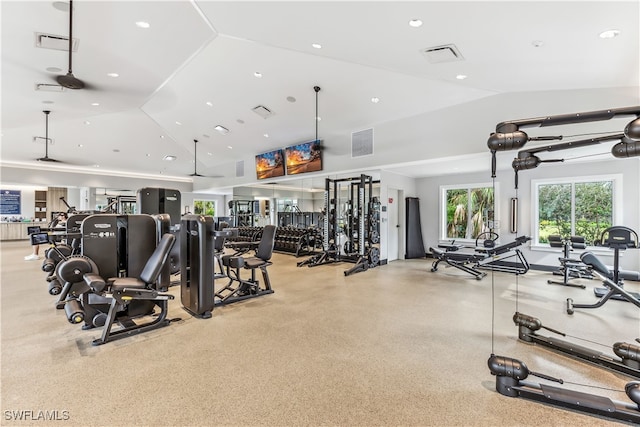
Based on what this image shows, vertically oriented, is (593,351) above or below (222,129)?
below

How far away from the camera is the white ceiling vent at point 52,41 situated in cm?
381

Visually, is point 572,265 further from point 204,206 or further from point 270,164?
point 204,206

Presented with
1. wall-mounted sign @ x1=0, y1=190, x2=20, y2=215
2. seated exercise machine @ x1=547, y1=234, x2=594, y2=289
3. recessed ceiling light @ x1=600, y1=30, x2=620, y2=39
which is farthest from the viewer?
wall-mounted sign @ x1=0, y1=190, x2=20, y2=215

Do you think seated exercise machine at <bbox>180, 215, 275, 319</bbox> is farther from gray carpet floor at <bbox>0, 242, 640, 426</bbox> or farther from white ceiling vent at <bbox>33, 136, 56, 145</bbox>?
white ceiling vent at <bbox>33, 136, 56, 145</bbox>

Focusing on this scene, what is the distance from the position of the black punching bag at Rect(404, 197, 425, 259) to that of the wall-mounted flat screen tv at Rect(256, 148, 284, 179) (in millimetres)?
4308

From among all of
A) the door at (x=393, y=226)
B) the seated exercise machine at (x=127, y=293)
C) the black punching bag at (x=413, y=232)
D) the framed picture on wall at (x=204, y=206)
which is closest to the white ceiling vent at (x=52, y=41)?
the seated exercise machine at (x=127, y=293)

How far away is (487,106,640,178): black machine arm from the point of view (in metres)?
2.14

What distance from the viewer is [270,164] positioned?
33.6 feet

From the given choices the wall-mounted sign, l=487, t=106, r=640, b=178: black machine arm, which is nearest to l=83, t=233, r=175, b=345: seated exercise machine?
l=487, t=106, r=640, b=178: black machine arm

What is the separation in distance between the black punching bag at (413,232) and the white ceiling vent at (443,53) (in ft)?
17.7

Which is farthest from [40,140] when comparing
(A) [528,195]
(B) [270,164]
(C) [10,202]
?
(A) [528,195]

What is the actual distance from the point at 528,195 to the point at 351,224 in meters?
4.53

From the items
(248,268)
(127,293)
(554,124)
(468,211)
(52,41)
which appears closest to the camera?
(554,124)

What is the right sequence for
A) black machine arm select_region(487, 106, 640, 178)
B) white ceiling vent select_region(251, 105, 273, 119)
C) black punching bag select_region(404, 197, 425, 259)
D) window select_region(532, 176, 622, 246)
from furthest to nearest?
black punching bag select_region(404, 197, 425, 259)
white ceiling vent select_region(251, 105, 273, 119)
window select_region(532, 176, 622, 246)
black machine arm select_region(487, 106, 640, 178)
